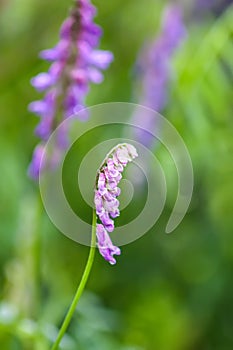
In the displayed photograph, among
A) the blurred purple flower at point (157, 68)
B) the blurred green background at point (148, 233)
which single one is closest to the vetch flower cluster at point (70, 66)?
the blurred green background at point (148, 233)

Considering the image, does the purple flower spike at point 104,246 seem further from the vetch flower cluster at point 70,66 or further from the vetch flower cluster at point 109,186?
the vetch flower cluster at point 70,66

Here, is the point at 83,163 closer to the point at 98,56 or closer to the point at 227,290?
the point at 227,290

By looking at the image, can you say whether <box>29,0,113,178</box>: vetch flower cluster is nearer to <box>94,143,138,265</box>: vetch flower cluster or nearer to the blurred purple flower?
<box>94,143,138,265</box>: vetch flower cluster

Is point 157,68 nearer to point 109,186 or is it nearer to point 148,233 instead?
point 148,233

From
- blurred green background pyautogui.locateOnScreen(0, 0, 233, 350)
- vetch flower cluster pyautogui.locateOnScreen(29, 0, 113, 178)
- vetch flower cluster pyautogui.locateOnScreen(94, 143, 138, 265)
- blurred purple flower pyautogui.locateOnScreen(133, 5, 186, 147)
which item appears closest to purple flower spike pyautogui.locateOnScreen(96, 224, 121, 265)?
vetch flower cluster pyautogui.locateOnScreen(94, 143, 138, 265)

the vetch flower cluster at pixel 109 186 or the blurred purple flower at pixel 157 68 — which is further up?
the blurred purple flower at pixel 157 68

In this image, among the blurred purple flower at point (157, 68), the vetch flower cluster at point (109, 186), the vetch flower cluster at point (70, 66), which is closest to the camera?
the vetch flower cluster at point (109, 186)
